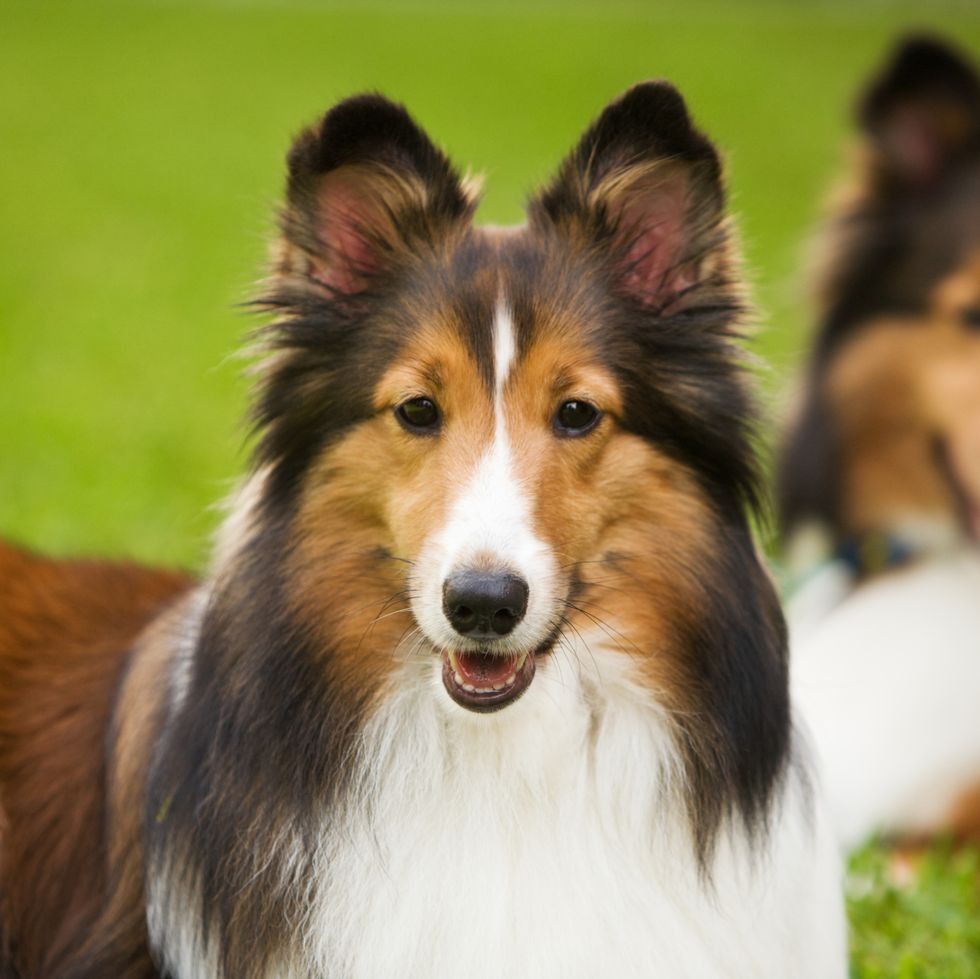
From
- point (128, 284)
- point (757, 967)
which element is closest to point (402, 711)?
point (757, 967)

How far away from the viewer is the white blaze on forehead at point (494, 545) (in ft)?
9.11

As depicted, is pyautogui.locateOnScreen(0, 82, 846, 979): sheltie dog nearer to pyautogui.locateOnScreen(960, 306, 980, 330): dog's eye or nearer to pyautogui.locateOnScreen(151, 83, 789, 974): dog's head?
pyautogui.locateOnScreen(151, 83, 789, 974): dog's head

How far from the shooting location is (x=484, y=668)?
295cm

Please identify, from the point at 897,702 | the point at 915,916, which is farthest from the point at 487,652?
the point at 897,702

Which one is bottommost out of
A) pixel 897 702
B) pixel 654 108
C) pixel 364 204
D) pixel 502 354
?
pixel 897 702

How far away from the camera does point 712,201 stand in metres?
3.12

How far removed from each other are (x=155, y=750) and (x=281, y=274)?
1.12m

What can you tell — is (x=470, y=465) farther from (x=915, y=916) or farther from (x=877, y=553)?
(x=877, y=553)

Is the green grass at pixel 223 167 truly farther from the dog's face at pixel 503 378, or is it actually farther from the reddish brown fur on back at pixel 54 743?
the reddish brown fur on back at pixel 54 743

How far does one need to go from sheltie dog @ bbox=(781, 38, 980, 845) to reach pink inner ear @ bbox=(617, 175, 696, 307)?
189 centimetres

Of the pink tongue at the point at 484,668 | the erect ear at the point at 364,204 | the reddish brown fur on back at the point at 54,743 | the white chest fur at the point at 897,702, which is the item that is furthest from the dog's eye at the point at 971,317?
the reddish brown fur on back at the point at 54,743

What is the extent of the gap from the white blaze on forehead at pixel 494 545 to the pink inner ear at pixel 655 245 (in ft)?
1.73

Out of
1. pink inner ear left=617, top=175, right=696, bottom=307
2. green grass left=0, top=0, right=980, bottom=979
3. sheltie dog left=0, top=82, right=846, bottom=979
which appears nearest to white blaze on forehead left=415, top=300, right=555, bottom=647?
sheltie dog left=0, top=82, right=846, bottom=979

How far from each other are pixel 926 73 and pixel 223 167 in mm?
10425
